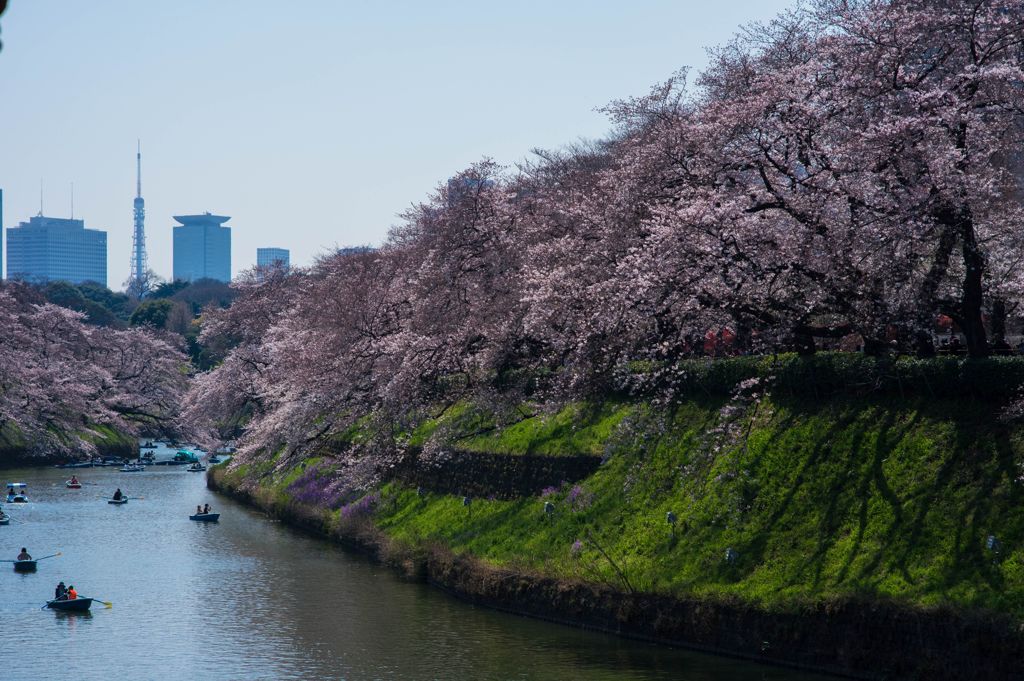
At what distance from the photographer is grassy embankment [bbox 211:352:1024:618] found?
24.6m

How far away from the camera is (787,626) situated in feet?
83.1

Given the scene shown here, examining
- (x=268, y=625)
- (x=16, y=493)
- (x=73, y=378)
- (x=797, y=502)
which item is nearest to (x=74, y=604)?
(x=268, y=625)

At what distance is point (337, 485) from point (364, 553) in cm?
676

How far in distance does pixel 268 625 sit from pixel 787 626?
14.7 m

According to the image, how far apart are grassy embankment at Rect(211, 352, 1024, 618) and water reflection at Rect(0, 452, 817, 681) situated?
2259 millimetres

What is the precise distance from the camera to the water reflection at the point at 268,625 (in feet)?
89.2

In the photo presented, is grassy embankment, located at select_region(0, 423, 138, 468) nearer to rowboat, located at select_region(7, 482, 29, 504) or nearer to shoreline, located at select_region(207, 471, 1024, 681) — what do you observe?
rowboat, located at select_region(7, 482, 29, 504)

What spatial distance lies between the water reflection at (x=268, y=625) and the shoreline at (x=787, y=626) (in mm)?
485

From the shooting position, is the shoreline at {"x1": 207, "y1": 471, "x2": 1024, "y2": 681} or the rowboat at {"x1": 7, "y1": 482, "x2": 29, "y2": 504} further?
the rowboat at {"x1": 7, "y1": 482, "x2": 29, "y2": 504}

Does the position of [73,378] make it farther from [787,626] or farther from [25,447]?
[787,626]

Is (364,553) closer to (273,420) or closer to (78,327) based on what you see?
(273,420)

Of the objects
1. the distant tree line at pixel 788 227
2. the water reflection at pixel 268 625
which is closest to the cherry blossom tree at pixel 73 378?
the water reflection at pixel 268 625

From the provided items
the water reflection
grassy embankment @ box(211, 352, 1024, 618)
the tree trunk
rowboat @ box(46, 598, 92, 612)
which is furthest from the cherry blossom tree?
the tree trunk

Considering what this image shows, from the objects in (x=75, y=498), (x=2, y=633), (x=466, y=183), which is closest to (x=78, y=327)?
(x=75, y=498)
